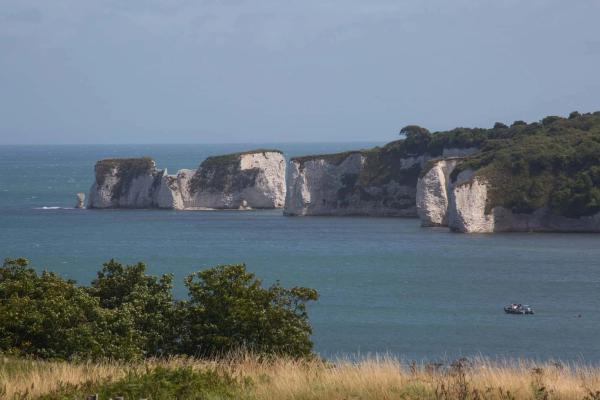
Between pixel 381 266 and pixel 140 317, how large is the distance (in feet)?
163

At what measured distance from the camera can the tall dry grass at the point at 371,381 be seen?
12.7 m

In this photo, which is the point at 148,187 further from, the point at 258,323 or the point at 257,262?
the point at 258,323

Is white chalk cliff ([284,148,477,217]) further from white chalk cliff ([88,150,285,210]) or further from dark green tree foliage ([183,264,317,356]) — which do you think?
dark green tree foliage ([183,264,317,356])

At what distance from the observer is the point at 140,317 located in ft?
72.9

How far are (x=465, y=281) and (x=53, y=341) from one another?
151ft

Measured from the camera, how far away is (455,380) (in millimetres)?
13211

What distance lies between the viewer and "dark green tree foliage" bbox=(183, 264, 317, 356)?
842 inches

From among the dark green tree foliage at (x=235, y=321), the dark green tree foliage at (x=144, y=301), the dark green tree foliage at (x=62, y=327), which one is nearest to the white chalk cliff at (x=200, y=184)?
the dark green tree foliage at (x=144, y=301)

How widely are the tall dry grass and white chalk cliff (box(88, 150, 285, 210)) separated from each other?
352ft

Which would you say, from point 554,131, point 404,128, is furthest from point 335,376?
point 404,128

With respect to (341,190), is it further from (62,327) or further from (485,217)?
(62,327)

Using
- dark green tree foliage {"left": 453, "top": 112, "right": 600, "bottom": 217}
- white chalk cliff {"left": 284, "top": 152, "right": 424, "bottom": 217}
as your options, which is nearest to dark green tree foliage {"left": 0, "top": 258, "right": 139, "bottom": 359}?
dark green tree foliage {"left": 453, "top": 112, "right": 600, "bottom": 217}

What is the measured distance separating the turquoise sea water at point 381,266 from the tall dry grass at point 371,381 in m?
7.32

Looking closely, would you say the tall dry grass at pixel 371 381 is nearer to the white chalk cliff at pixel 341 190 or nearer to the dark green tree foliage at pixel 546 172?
the dark green tree foliage at pixel 546 172
